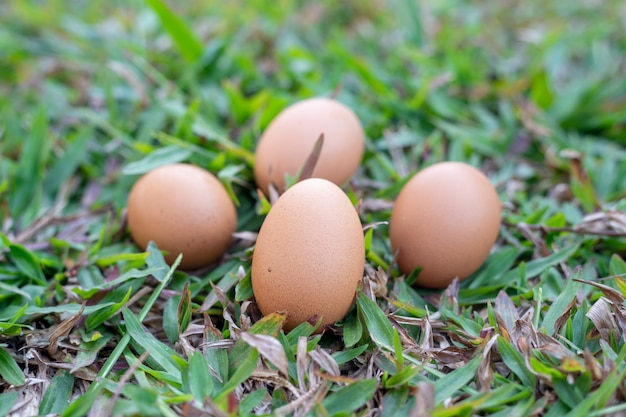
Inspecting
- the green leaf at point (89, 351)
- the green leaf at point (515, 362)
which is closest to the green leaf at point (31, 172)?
the green leaf at point (89, 351)

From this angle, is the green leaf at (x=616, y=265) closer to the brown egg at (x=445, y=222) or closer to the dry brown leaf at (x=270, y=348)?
the brown egg at (x=445, y=222)

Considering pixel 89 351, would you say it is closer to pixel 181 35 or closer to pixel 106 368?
pixel 106 368

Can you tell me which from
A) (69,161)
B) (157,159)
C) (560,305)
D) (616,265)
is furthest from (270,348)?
(69,161)

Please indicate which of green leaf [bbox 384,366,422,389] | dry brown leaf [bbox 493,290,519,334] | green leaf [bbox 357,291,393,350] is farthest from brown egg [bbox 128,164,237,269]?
dry brown leaf [bbox 493,290,519,334]

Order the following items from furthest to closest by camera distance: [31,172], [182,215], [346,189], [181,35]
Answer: [181,35] → [31,172] → [346,189] → [182,215]

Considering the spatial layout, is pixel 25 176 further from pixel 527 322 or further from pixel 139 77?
pixel 527 322
